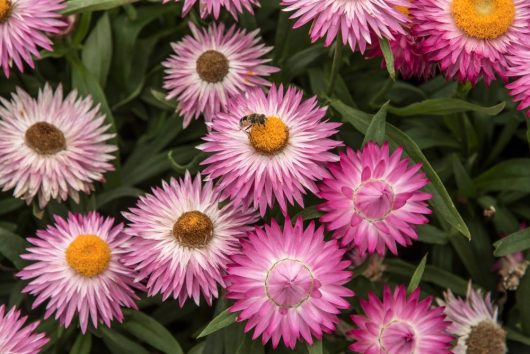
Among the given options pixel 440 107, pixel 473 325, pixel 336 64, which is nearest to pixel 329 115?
pixel 336 64

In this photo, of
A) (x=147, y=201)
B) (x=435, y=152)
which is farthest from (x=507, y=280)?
(x=147, y=201)

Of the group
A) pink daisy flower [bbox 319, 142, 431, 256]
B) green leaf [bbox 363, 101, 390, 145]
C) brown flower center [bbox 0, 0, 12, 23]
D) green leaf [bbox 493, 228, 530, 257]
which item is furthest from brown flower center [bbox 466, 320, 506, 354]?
brown flower center [bbox 0, 0, 12, 23]

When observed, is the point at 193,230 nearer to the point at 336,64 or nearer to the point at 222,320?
the point at 222,320

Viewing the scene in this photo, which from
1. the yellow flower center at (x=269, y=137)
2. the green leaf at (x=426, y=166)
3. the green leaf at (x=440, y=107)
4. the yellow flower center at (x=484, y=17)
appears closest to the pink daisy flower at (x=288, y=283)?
the yellow flower center at (x=269, y=137)

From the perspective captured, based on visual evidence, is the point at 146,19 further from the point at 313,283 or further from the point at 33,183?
the point at 313,283

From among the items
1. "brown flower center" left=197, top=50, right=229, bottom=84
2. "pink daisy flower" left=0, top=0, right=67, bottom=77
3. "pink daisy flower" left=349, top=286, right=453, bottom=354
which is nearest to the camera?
"pink daisy flower" left=349, top=286, right=453, bottom=354

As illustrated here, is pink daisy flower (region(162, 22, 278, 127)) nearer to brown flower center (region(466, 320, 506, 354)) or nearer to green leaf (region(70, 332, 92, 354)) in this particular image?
green leaf (region(70, 332, 92, 354))
